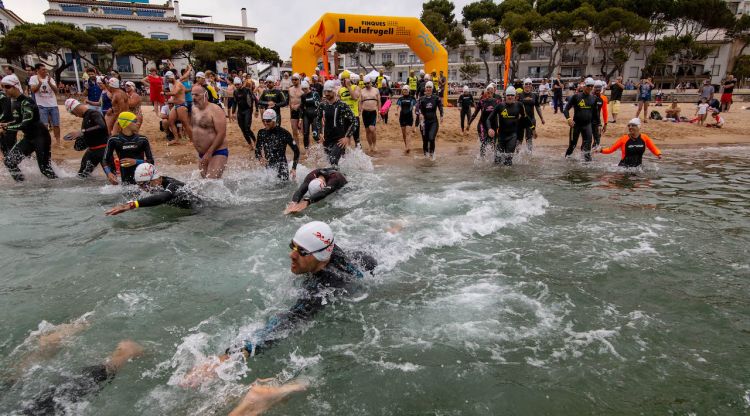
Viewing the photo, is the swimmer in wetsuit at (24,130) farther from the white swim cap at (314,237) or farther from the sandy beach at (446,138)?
the white swim cap at (314,237)

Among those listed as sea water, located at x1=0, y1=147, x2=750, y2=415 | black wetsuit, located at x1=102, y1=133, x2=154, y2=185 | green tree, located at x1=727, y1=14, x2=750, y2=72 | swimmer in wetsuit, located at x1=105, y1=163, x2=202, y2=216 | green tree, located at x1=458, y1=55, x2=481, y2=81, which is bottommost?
sea water, located at x1=0, y1=147, x2=750, y2=415

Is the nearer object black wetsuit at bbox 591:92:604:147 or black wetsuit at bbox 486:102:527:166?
black wetsuit at bbox 486:102:527:166

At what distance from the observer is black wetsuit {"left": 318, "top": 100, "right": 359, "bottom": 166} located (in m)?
8.43

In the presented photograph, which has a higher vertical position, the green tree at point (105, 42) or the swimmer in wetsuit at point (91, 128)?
the green tree at point (105, 42)

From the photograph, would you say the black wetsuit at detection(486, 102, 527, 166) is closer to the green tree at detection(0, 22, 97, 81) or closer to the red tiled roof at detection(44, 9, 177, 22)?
the green tree at detection(0, 22, 97, 81)

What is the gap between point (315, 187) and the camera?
18.6ft

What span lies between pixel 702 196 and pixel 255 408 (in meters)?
7.73

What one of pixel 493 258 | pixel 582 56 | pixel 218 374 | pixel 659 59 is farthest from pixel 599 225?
pixel 582 56

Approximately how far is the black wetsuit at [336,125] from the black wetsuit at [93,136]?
3960mm

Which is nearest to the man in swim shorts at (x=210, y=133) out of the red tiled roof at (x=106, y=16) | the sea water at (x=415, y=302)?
the sea water at (x=415, y=302)

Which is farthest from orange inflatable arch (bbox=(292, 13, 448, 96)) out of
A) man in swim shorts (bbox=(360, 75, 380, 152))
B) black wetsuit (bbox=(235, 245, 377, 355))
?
black wetsuit (bbox=(235, 245, 377, 355))

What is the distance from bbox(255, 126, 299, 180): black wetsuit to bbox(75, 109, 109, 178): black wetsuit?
116 inches

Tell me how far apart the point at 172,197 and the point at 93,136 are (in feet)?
10.9

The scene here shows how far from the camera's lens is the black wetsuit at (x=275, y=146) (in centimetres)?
725
